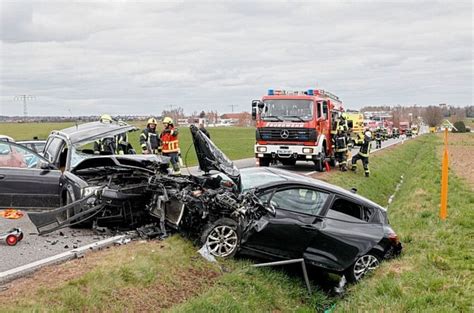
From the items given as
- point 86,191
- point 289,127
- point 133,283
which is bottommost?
point 133,283

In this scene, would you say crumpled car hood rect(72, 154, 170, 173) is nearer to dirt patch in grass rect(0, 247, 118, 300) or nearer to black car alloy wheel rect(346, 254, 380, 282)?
dirt patch in grass rect(0, 247, 118, 300)

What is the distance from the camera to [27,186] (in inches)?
345

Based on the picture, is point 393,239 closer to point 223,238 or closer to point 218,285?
point 223,238

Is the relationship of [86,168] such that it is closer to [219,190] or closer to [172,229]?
[172,229]

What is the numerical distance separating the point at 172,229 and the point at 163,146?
6.00m

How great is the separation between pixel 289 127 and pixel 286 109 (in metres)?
0.66

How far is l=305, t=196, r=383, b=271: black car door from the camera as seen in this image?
7.04 metres

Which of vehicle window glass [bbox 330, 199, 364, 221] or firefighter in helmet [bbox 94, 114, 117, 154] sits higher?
firefighter in helmet [bbox 94, 114, 117, 154]

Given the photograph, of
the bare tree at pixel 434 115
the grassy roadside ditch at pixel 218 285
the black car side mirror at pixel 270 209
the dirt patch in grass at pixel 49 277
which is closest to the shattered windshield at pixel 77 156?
the grassy roadside ditch at pixel 218 285

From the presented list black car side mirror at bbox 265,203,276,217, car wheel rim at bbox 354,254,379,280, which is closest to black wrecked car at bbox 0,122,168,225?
black car side mirror at bbox 265,203,276,217

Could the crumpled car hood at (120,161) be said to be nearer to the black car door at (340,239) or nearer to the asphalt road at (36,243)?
the asphalt road at (36,243)

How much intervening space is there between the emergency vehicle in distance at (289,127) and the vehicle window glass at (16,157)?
9.23 metres

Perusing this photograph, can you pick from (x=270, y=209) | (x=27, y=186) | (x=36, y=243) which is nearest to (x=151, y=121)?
(x=27, y=186)

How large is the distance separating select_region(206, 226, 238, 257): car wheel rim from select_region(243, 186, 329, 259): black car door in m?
0.22
